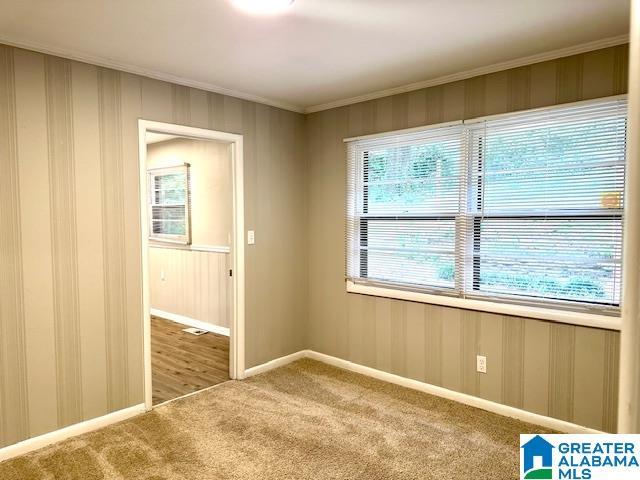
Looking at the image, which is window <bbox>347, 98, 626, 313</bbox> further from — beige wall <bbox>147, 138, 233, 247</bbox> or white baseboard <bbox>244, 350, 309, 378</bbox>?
beige wall <bbox>147, 138, 233, 247</bbox>

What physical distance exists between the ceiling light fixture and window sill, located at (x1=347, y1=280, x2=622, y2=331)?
89.1 inches

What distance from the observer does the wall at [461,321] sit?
2646 millimetres

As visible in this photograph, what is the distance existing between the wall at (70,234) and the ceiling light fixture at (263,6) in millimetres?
1291

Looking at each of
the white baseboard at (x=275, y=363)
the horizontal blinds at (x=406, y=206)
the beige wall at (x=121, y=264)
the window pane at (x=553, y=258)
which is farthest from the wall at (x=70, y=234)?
the window pane at (x=553, y=258)

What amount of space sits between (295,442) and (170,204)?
3.98 meters

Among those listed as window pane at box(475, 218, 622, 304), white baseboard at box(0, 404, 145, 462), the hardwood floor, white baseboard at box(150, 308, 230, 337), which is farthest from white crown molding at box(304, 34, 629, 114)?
white baseboard at box(0, 404, 145, 462)

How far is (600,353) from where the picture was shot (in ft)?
8.61

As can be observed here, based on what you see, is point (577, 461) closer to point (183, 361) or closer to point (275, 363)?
point (275, 363)

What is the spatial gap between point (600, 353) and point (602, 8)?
6.32 feet

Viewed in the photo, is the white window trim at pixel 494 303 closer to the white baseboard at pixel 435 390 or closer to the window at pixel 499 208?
the window at pixel 499 208

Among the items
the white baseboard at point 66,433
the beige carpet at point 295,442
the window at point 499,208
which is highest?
the window at point 499,208

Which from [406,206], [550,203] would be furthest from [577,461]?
[406,206]

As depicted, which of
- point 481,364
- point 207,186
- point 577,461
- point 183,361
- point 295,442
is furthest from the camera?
point 207,186

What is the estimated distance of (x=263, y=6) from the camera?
2.07 metres
